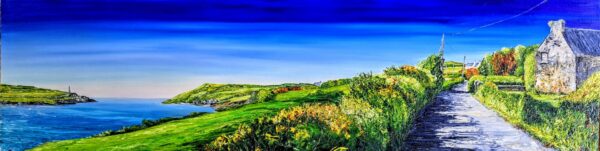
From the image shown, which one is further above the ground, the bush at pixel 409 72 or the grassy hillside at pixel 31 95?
the bush at pixel 409 72

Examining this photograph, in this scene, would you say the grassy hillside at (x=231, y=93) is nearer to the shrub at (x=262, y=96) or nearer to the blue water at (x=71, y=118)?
the shrub at (x=262, y=96)

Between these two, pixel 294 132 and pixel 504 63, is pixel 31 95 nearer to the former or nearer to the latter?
pixel 294 132

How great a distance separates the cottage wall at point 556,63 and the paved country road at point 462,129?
0.58 metres

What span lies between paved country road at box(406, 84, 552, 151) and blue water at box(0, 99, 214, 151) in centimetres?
239

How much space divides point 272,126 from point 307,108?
64 centimetres

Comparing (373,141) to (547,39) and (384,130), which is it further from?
(547,39)

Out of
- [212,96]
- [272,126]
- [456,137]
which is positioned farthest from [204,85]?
[456,137]

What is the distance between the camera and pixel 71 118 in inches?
244

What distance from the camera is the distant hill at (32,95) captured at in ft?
21.2

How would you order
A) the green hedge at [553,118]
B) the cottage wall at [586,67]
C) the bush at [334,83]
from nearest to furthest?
1. the bush at [334,83]
2. the cottage wall at [586,67]
3. the green hedge at [553,118]

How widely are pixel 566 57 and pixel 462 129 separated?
1.45 meters

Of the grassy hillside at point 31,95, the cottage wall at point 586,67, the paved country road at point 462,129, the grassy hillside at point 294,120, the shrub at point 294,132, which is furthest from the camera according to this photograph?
the paved country road at point 462,129

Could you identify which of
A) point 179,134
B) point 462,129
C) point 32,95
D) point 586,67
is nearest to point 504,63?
point 586,67

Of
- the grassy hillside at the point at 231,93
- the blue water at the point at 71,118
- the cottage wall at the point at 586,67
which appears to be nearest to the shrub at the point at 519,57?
the cottage wall at the point at 586,67
